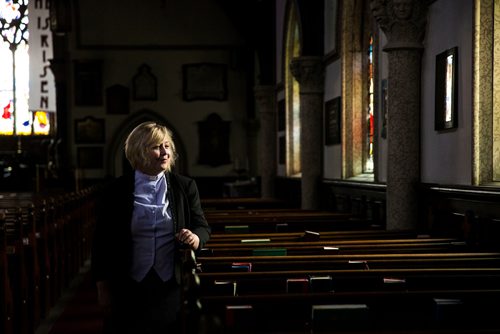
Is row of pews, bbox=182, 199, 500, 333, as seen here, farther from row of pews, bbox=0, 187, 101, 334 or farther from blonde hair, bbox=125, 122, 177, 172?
row of pews, bbox=0, 187, 101, 334

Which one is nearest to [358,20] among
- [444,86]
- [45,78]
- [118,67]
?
[444,86]

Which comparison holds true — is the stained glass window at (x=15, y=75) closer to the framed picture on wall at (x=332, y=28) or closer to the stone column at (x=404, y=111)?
the framed picture on wall at (x=332, y=28)

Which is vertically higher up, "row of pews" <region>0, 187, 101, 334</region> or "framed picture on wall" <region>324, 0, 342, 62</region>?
"framed picture on wall" <region>324, 0, 342, 62</region>

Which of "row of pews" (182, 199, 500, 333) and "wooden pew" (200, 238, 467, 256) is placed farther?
"wooden pew" (200, 238, 467, 256)

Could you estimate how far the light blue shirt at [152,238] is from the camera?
3312 millimetres

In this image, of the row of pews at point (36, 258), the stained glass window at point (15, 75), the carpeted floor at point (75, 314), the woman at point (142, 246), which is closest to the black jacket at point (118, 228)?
the woman at point (142, 246)

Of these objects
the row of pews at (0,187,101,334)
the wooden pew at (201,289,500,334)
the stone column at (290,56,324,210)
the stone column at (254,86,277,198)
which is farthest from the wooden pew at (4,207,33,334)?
the stone column at (254,86,277,198)

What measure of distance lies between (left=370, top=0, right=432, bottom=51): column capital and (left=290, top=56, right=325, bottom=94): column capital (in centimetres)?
455

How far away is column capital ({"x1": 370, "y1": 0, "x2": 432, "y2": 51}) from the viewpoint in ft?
23.5

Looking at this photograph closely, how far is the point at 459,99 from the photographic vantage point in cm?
661

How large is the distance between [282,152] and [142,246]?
12.3 metres

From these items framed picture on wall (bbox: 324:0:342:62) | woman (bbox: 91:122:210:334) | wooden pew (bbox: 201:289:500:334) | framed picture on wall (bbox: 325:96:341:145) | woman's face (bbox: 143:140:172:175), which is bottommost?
wooden pew (bbox: 201:289:500:334)

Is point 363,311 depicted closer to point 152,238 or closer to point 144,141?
point 152,238

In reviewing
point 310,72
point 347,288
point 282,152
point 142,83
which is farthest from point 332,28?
point 142,83
